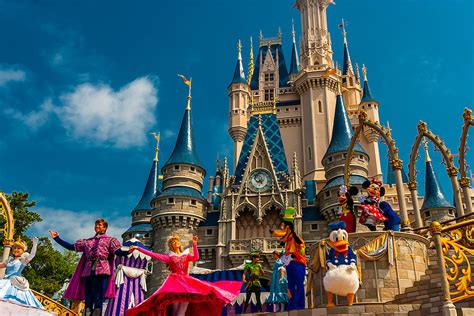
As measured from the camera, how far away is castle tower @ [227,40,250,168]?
138 ft

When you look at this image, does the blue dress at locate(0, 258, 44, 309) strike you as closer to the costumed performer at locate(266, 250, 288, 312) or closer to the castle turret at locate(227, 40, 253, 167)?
the costumed performer at locate(266, 250, 288, 312)

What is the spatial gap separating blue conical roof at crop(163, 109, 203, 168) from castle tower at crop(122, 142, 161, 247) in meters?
4.64

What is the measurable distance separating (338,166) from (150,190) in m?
14.8

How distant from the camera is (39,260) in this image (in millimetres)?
26688

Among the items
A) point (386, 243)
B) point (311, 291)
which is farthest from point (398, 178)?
point (311, 291)

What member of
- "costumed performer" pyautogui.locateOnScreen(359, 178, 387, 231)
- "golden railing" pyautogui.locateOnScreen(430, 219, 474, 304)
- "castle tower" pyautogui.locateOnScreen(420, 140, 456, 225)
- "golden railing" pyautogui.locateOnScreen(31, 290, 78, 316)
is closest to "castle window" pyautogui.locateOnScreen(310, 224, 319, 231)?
"castle tower" pyautogui.locateOnScreen(420, 140, 456, 225)

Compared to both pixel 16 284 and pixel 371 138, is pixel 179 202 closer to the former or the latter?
pixel 371 138

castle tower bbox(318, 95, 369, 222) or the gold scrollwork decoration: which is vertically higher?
castle tower bbox(318, 95, 369, 222)

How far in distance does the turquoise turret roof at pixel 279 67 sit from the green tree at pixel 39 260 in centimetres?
2657

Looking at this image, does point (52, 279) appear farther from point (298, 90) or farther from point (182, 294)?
point (298, 90)

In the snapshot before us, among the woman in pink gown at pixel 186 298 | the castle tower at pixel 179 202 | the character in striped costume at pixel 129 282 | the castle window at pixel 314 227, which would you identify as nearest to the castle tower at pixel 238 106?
the castle tower at pixel 179 202

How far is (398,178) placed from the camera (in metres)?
11.9

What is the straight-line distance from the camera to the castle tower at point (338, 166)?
94.3 ft

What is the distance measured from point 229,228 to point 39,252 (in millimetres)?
11049
